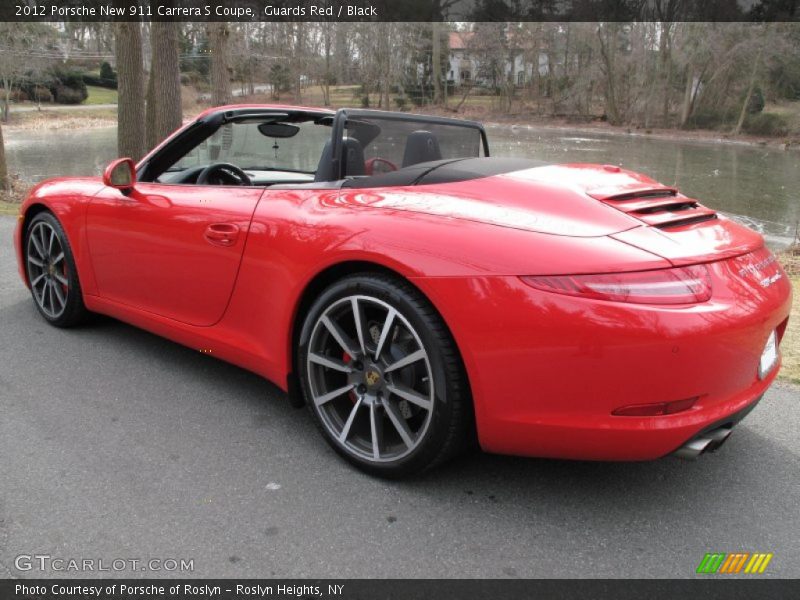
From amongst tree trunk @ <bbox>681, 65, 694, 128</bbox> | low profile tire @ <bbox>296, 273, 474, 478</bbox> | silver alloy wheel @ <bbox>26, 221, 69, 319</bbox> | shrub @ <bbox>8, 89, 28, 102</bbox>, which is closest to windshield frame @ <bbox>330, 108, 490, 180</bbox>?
low profile tire @ <bbox>296, 273, 474, 478</bbox>

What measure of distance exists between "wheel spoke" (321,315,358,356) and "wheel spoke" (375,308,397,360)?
0.12m

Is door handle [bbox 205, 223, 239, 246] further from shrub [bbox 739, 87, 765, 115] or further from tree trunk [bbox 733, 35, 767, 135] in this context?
shrub [bbox 739, 87, 765, 115]

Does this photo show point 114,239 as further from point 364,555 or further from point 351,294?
point 364,555

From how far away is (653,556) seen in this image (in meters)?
2.10

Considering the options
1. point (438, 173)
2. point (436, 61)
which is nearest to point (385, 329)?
point (438, 173)

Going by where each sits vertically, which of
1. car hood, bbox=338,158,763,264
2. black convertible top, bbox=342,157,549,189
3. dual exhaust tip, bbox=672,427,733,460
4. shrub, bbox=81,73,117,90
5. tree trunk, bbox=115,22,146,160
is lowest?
dual exhaust tip, bbox=672,427,733,460

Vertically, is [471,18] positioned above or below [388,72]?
above

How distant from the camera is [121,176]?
11.7ft

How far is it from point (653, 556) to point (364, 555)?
2.99 feet

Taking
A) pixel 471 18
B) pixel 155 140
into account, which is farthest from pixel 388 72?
pixel 155 140

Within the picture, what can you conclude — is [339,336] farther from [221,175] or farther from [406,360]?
[221,175]

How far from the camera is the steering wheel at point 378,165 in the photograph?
10.4 feet

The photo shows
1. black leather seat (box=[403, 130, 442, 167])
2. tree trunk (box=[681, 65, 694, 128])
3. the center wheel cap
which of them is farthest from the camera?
tree trunk (box=[681, 65, 694, 128])

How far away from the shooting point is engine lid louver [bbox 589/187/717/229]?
241 cm
